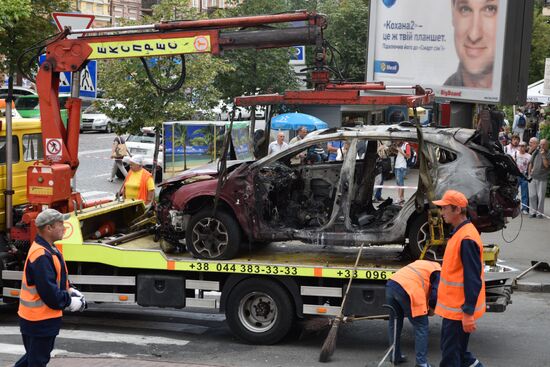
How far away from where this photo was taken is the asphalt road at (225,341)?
9555mm

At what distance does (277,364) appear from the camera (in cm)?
934

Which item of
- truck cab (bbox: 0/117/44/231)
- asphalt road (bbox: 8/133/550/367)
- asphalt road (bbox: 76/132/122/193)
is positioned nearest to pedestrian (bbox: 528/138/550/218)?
asphalt road (bbox: 8/133/550/367)

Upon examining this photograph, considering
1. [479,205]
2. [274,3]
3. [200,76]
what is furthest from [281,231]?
[274,3]

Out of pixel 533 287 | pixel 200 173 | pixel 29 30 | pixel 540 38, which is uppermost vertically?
pixel 540 38

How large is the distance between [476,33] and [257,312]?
10.0m

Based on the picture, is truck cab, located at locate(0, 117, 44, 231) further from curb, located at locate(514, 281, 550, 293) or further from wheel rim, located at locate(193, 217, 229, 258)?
curb, located at locate(514, 281, 550, 293)

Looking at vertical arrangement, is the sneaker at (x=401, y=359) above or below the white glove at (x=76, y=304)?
below

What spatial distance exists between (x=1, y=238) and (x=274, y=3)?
20285 mm

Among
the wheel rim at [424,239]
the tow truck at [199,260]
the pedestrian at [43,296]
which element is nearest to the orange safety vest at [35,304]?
the pedestrian at [43,296]

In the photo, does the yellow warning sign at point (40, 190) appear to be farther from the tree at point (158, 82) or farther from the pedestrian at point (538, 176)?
the pedestrian at point (538, 176)

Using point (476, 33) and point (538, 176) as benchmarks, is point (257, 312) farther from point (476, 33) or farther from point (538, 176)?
point (538, 176)

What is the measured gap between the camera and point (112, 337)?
1042 centimetres

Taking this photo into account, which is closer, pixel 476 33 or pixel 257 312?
pixel 257 312

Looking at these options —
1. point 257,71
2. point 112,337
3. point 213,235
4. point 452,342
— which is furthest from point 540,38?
point 452,342
